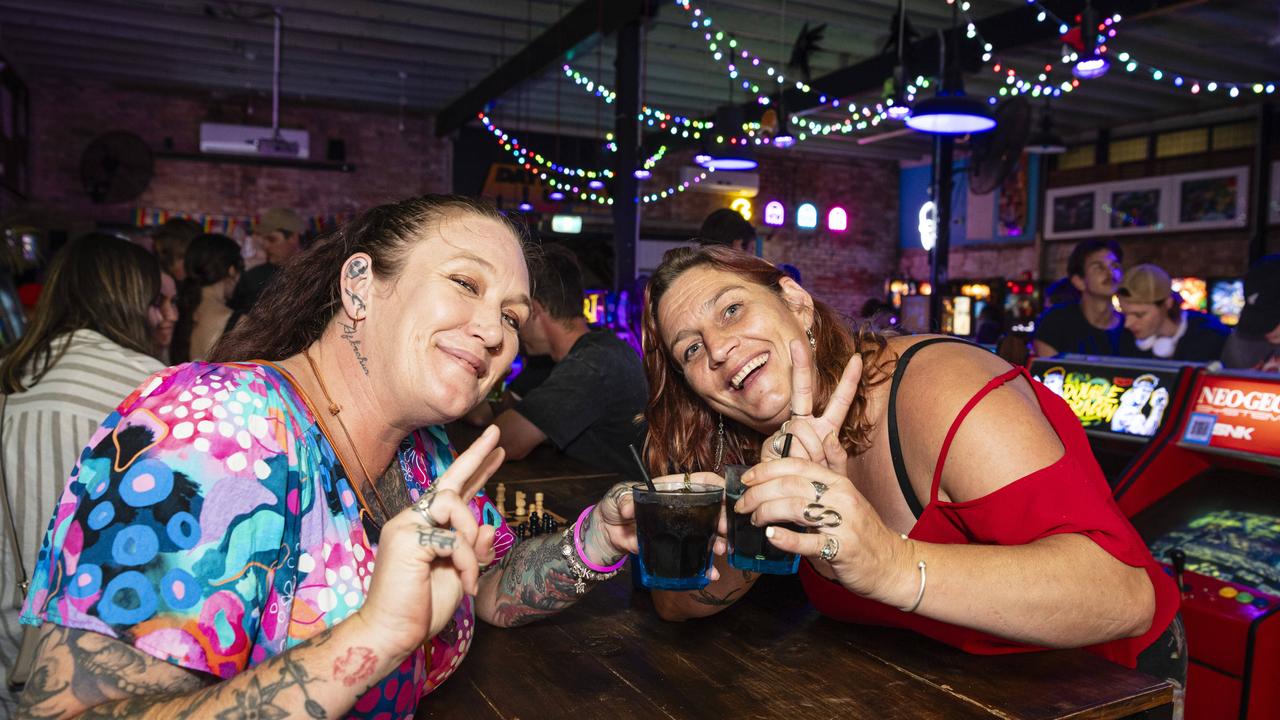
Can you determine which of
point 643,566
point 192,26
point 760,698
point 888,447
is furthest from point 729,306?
point 192,26

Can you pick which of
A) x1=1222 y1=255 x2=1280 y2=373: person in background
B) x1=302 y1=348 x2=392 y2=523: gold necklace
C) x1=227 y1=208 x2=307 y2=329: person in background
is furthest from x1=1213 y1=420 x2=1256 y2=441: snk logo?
x1=227 y1=208 x2=307 y2=329: person in background

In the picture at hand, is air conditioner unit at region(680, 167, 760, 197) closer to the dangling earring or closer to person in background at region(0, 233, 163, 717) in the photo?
person in background at region(0, 233, 163, 717)

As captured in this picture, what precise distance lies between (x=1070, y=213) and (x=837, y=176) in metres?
3.78

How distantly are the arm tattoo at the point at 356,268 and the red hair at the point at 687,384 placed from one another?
72 cm

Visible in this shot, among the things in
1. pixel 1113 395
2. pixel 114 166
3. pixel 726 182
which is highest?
pixel 726 182

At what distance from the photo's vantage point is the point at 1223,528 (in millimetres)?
2730

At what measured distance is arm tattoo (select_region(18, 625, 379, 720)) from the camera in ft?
2.96

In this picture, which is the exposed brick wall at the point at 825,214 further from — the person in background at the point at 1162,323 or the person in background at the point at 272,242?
the person in background at the point at 1162,323

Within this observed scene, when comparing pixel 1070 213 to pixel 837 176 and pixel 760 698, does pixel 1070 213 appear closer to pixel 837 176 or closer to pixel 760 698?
pixel 837 176

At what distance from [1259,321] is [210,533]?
13.5 feet

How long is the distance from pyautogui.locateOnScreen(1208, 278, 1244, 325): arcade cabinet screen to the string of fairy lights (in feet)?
6.95

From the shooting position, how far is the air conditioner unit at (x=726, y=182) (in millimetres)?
13141

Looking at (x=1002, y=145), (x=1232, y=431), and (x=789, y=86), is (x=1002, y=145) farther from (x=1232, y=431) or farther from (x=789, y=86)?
(x=1232, y=431)

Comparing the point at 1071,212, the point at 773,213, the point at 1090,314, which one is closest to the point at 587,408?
the point at 1090,314
